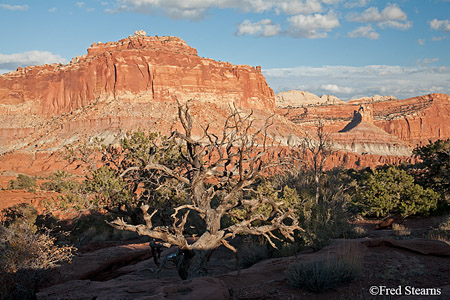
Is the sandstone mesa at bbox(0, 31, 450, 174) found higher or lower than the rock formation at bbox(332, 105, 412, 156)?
higher

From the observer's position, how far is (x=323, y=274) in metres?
5.76

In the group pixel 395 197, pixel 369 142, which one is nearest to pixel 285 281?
pixel 395 197

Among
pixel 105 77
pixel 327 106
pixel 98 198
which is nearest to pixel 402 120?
pixel 327 106

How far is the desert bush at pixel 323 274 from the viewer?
225 inches

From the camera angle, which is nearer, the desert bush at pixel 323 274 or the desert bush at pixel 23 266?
the desert bush at pixel 323 274

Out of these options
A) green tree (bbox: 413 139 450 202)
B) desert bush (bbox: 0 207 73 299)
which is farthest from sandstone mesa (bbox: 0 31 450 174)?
desert bush (bbox: 0 207 73 299)

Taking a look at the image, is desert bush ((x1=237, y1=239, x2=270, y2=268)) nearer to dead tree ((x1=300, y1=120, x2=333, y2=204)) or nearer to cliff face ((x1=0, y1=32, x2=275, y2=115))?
dead tree ((x1=300, y1=120, x2=333, y2=204))

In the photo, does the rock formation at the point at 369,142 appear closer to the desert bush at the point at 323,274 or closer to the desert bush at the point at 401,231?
the desert bush at the point at 401,231

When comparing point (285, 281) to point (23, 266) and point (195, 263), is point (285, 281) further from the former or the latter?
point (23, 266)

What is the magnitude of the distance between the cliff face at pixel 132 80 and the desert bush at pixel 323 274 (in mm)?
71722

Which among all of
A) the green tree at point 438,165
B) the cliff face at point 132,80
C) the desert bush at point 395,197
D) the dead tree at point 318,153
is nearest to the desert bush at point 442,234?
the dead tree at point 318,153

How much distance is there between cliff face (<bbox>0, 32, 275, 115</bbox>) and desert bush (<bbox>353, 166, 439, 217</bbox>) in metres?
62.9

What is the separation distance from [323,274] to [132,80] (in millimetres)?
76376

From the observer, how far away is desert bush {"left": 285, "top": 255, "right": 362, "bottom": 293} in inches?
225
